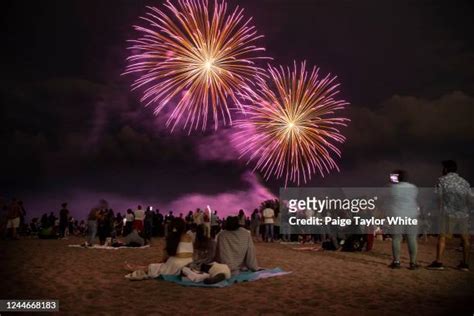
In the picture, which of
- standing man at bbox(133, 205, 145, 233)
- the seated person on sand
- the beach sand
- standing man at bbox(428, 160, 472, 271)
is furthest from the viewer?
standing man at bbox(133, 205, 145, 233)

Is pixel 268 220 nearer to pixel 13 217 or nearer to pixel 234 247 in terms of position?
pixel 13 217

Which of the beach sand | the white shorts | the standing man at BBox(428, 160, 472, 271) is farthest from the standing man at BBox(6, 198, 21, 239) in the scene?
the standing man at BBox(428, 160, 472, 271)

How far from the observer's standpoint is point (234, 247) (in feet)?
30.6

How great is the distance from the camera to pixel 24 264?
10.5 metres

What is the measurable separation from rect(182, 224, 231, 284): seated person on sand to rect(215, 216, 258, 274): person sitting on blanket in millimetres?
215

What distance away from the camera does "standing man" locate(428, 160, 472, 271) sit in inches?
401

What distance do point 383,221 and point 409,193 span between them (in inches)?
313

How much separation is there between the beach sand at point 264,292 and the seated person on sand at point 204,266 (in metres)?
0.32

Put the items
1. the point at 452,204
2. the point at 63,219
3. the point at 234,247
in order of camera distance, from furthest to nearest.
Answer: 1. the point at 63,219
2. the point at 452,204
3. the point at 234,247

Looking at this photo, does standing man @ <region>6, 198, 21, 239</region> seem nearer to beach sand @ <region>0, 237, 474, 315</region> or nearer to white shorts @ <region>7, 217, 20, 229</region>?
white shorts @ <region>7, 217, 20, 229</region>

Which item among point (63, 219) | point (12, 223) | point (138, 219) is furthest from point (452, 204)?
point (63, 219)

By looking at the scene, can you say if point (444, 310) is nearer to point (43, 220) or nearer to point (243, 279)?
point (243, 279)

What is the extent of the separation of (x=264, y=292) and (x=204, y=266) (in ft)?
5.23

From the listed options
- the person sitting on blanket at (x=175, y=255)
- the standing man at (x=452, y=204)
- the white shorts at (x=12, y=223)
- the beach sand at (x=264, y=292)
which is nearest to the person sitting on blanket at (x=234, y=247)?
the person sitting on blanket at (x=175, y=255)
